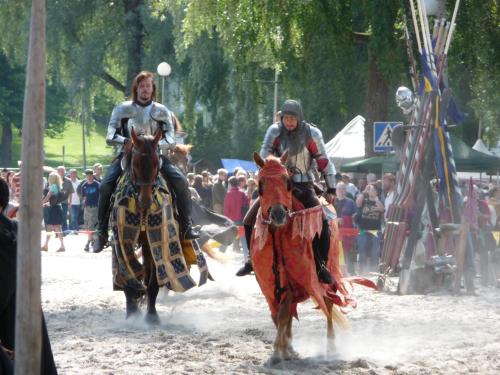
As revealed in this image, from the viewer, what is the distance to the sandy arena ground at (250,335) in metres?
9.37

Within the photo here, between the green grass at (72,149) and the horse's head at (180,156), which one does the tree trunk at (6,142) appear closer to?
the green grass at (72,149)

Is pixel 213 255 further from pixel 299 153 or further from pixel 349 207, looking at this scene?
pixel 299 153

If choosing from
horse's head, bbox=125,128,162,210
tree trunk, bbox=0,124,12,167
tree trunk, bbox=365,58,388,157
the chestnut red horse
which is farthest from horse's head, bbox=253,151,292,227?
tree trunk, bbox=0,124,12,167

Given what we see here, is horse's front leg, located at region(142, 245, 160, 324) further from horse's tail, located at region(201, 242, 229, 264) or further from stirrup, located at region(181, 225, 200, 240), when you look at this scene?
horse's tail, located at region(201, 242, 229, 264)

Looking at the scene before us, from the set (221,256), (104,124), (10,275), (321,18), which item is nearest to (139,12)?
(321,18)

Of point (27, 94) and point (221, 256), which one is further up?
point (27, 94)

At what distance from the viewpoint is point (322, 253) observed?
10.3 m

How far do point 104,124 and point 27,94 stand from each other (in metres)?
80.4

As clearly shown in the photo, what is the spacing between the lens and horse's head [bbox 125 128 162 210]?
444 inches

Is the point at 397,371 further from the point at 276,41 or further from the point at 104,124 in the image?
the point at 104,124

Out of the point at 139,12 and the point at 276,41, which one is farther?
the point at 139,12

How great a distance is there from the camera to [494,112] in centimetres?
3509

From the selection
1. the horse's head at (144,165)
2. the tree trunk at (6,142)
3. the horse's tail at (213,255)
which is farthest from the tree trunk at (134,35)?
the tree trunk at (6,142)

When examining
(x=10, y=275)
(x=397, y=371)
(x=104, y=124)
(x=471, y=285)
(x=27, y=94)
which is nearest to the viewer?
(x=27, y=94)
